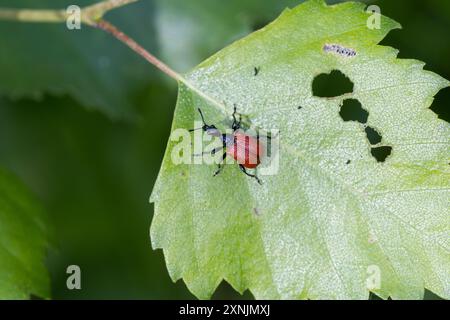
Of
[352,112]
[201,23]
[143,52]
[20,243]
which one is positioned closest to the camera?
[143,52]

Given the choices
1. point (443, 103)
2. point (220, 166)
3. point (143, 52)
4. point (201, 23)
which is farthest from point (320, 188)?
point (201, 23)

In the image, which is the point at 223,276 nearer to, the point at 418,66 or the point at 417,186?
the point at 417,186

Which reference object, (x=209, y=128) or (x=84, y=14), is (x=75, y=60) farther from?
(x=209, y=128)

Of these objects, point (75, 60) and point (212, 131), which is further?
point (75, 60)

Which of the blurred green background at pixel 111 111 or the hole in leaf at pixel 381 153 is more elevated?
the blurred green background at pixel 111 111

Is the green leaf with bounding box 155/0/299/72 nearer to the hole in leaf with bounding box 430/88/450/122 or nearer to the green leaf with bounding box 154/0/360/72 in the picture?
the green leaf with bounding box 154/0/360/72

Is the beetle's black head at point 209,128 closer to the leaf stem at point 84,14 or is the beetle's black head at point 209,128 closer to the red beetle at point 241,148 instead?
the red beetle at point 241,148

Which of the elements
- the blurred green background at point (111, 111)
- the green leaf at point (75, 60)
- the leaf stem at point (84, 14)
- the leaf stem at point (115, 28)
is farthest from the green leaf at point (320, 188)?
the green leaf at point (75, 60)

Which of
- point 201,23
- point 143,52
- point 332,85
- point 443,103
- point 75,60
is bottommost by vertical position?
point 143,52
